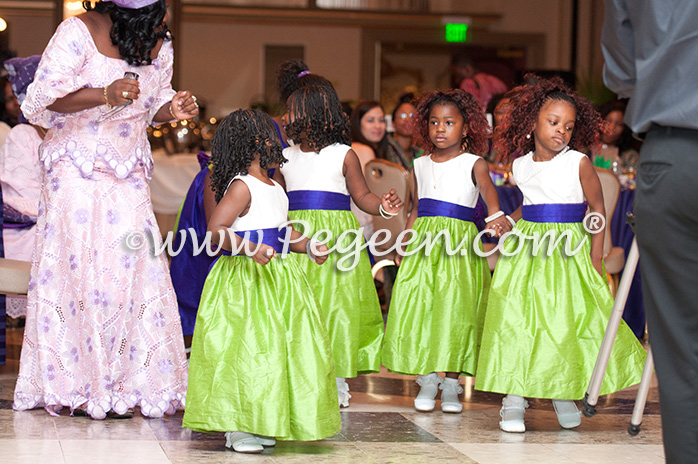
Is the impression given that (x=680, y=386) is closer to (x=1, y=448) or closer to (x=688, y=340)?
(x=688, y=340)

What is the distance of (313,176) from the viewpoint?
373 centimetres

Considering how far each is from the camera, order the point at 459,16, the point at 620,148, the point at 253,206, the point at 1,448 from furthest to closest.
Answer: the point at 459,16 → the point at 620,148 → the point at 253,206 → the point at 1,448

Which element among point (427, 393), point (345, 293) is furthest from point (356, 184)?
point (427, 393)

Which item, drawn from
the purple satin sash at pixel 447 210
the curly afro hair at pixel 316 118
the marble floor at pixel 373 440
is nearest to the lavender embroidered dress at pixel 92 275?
the marble floor at pixel 373 440

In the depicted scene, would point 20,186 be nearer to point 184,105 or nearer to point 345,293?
point 184,105

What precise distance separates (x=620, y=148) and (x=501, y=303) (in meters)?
3.67

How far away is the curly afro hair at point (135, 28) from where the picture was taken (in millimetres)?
3273

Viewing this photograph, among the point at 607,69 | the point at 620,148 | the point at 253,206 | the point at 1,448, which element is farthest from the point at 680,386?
the point at 620,148

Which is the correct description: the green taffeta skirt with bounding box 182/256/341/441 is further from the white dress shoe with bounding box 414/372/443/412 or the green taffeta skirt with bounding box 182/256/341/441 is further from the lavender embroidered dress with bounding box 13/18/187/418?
the white dress shoe with bounding box 414/372/443/412

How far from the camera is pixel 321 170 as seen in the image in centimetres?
373

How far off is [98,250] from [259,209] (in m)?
0.66

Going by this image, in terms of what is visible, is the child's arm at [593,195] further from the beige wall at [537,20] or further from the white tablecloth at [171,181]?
the beige wall at [537,20]

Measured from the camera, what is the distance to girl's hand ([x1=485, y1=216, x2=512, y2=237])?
3480 mm

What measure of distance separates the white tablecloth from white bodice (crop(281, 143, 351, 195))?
12.3ft
